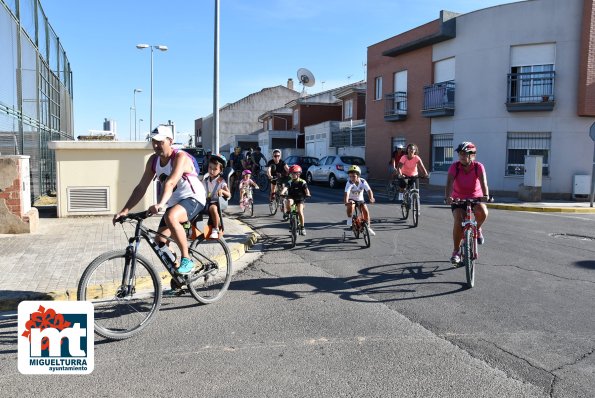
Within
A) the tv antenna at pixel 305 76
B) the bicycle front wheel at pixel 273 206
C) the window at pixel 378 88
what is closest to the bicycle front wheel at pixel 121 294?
the bicycle front wheel at pixel 273 206

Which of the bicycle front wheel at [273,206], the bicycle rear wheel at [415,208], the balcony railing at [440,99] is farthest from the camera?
the balcony railing at [440,99]

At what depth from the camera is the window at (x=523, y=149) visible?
20578mm

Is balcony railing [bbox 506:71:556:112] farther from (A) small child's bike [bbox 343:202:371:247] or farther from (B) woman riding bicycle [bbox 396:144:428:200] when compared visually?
(A) small child's bike [bbox 343:202:371:247]

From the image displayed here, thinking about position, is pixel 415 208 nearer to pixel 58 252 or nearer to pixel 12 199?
pixel 58 252

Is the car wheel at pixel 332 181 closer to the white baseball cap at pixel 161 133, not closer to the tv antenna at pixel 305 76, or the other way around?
the white baseball cap at pixel 161 133

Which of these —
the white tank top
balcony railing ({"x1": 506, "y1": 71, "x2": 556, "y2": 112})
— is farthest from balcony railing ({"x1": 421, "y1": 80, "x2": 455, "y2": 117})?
the white tank top

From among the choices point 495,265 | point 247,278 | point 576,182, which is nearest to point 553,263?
point 495,265

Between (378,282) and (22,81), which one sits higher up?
(22,81)

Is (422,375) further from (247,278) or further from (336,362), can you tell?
(247,278)

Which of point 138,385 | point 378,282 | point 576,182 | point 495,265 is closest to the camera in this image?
point 138,385

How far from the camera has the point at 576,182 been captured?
19531 millimetres

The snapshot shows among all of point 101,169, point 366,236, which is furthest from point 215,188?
point 101,169

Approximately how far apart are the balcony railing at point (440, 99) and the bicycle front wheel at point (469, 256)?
1817 cm

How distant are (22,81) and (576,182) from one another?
60.0 ft
